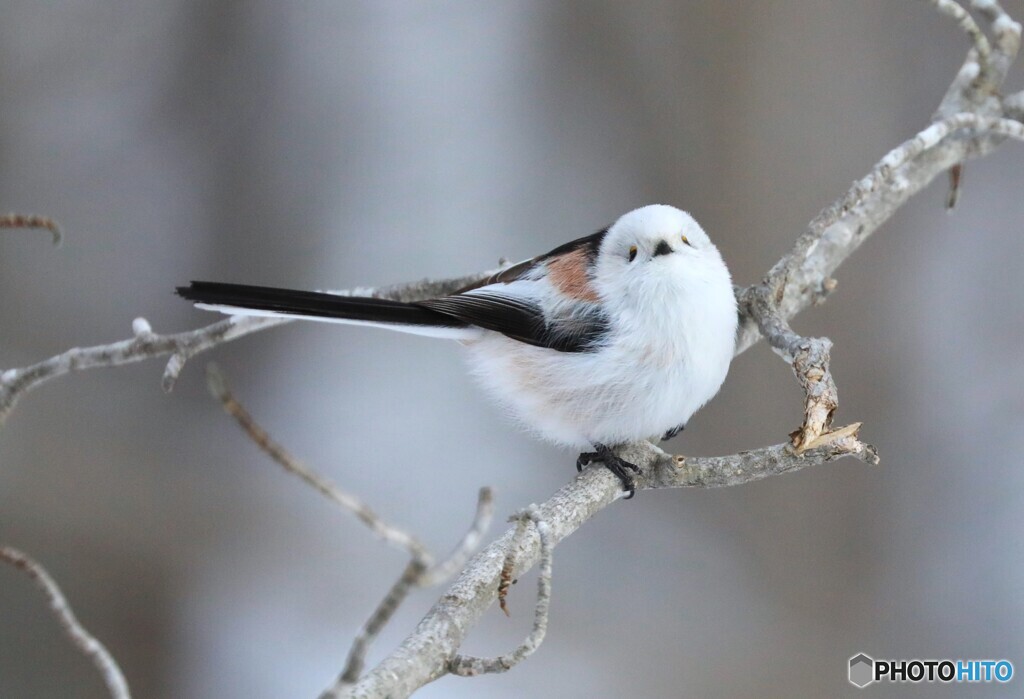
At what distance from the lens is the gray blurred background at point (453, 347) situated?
212cm

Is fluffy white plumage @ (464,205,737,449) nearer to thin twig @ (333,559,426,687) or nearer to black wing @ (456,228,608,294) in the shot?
black wing @ (456,228,608,294)

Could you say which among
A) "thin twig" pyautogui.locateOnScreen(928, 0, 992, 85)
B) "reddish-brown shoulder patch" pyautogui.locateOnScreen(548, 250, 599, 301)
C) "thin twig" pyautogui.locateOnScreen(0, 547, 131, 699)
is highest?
"thin twig" pyautogui.locateOnScreen(928, 0, 992, 85)

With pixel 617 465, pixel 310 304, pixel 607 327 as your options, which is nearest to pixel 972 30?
pixel 607 327

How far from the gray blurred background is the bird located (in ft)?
3.08

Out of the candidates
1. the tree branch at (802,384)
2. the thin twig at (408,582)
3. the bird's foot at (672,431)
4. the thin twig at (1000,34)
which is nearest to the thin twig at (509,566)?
the tree branch at (802,384)

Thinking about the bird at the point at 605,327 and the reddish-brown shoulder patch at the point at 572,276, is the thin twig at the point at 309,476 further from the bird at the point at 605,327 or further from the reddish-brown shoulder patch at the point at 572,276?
the reddish-brown shoulder patch at the point at 572,276

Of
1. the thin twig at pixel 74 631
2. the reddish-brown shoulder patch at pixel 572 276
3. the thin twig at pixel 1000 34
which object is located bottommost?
the thin twig at pixel 74 631

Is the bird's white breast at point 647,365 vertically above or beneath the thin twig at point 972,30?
beneath

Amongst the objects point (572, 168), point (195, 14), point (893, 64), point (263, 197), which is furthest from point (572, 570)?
point (195, 14)

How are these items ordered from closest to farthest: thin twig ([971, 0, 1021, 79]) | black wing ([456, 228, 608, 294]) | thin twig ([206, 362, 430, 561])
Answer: thin twig ([206, 362, 430, 561])
black wing ([456, 228, 608, 294])
thin twig ([971, 0, 1021, 79])

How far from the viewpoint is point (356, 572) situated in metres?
2.31

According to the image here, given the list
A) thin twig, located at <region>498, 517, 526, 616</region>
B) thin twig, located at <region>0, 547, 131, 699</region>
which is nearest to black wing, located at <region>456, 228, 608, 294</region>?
thin twig, located at <region>498, 517, 526, 616</region>

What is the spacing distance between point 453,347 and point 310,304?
4.91 feet

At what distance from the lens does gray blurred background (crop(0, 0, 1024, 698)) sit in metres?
2.12
